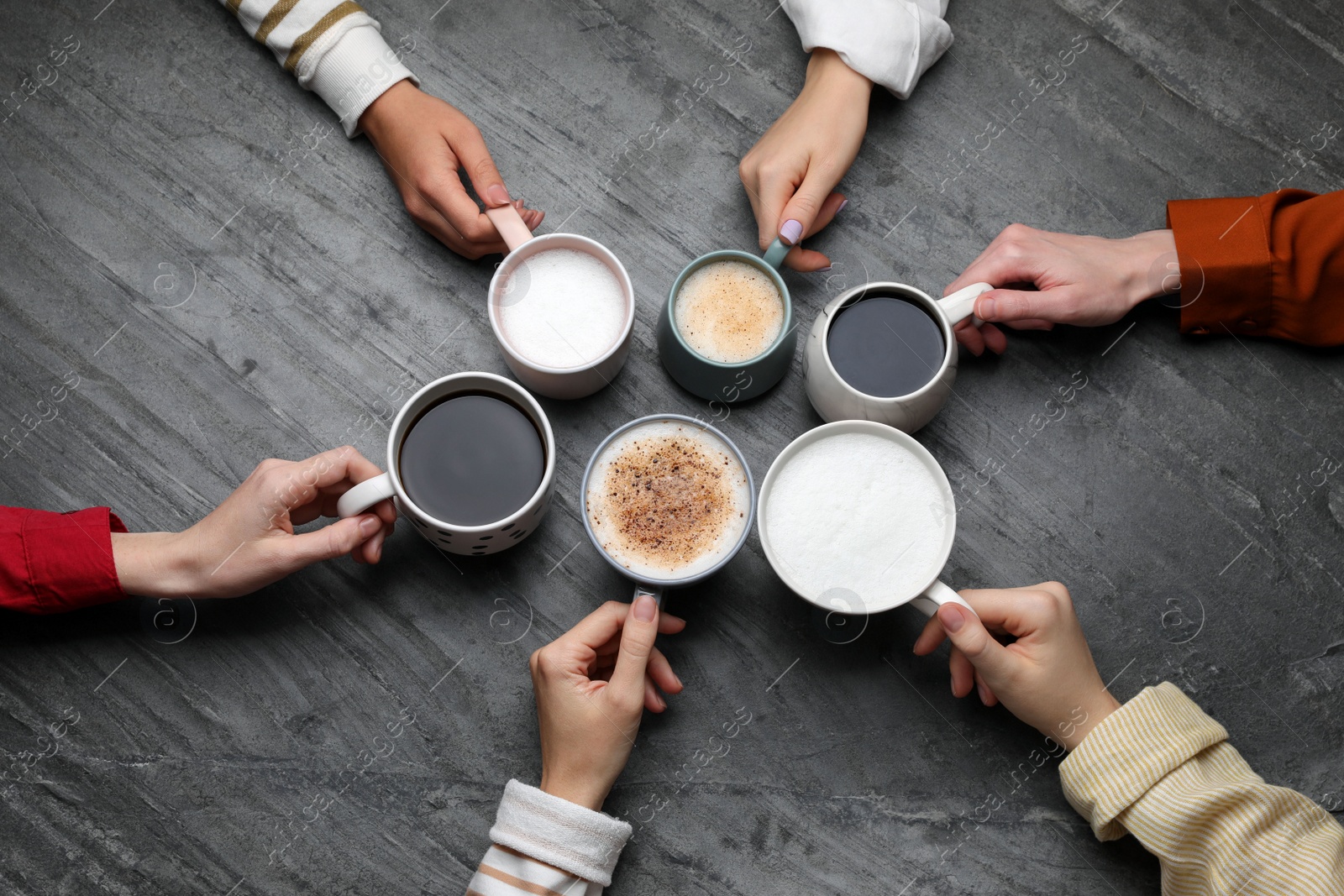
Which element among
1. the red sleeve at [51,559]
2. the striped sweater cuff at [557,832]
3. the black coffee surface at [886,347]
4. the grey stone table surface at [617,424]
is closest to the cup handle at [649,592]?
the grey stone table surface at [617,424]

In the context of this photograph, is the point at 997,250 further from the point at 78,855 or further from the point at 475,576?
the point at 78,855

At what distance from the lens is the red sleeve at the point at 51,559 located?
1235 mm

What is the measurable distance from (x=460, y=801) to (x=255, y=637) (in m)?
0.41

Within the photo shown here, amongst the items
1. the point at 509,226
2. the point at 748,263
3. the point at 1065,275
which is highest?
the point at 509,226

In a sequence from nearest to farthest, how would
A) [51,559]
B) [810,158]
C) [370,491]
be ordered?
1. [370,491]
2. [51,559]
3. [810,158]

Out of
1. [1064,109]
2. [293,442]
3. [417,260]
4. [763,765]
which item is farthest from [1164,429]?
[293,442]

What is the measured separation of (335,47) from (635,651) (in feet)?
3.53

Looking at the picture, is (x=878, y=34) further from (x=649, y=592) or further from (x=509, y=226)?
(x=649, y=592)

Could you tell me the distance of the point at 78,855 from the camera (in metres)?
1.30

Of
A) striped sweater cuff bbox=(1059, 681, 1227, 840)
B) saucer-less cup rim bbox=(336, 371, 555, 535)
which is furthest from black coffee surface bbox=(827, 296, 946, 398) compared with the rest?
striped sweater cuff bbox=(1059, 681, 1227, 840)

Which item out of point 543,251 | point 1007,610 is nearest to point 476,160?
point 543,251

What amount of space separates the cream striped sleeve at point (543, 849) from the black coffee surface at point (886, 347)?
73cm

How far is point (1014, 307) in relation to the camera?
1.27 m

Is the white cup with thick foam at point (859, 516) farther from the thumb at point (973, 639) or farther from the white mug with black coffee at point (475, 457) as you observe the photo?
the white mug with black coffee at point (475, 457)
